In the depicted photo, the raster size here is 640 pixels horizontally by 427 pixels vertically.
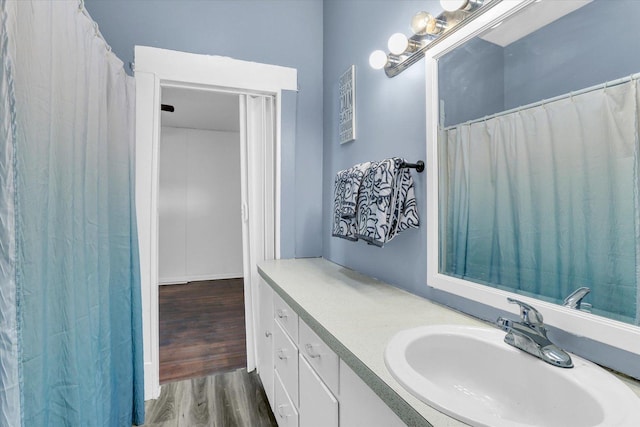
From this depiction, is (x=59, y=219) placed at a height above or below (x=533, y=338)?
above

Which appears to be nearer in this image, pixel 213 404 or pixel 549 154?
pixel 549 154

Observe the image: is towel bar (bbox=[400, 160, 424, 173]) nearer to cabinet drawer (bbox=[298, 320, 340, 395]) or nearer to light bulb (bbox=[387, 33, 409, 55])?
light bulb (bbox=[387, 33, 409, 55])

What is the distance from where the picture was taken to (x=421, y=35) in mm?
1241

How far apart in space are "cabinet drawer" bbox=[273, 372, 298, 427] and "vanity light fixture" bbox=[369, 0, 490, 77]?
150cm

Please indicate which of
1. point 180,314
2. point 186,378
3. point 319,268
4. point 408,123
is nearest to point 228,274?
point 180,314

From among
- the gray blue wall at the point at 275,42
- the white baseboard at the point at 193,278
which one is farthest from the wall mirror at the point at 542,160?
the white baseboard at the point at 193,278

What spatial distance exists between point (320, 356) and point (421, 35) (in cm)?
124

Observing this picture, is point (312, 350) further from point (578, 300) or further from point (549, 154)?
point (549, 154)

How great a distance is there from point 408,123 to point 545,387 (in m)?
1.03

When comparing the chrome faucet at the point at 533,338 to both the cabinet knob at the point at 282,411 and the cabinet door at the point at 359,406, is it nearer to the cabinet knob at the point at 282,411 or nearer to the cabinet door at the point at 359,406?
the cabinet door at the point at 359,406

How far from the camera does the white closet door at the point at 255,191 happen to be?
2160mm

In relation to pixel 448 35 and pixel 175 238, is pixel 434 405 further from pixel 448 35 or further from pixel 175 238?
pixel 175 238

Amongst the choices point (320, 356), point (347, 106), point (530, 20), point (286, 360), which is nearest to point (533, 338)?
point (320, 356)

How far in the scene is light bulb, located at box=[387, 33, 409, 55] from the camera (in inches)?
50.3
